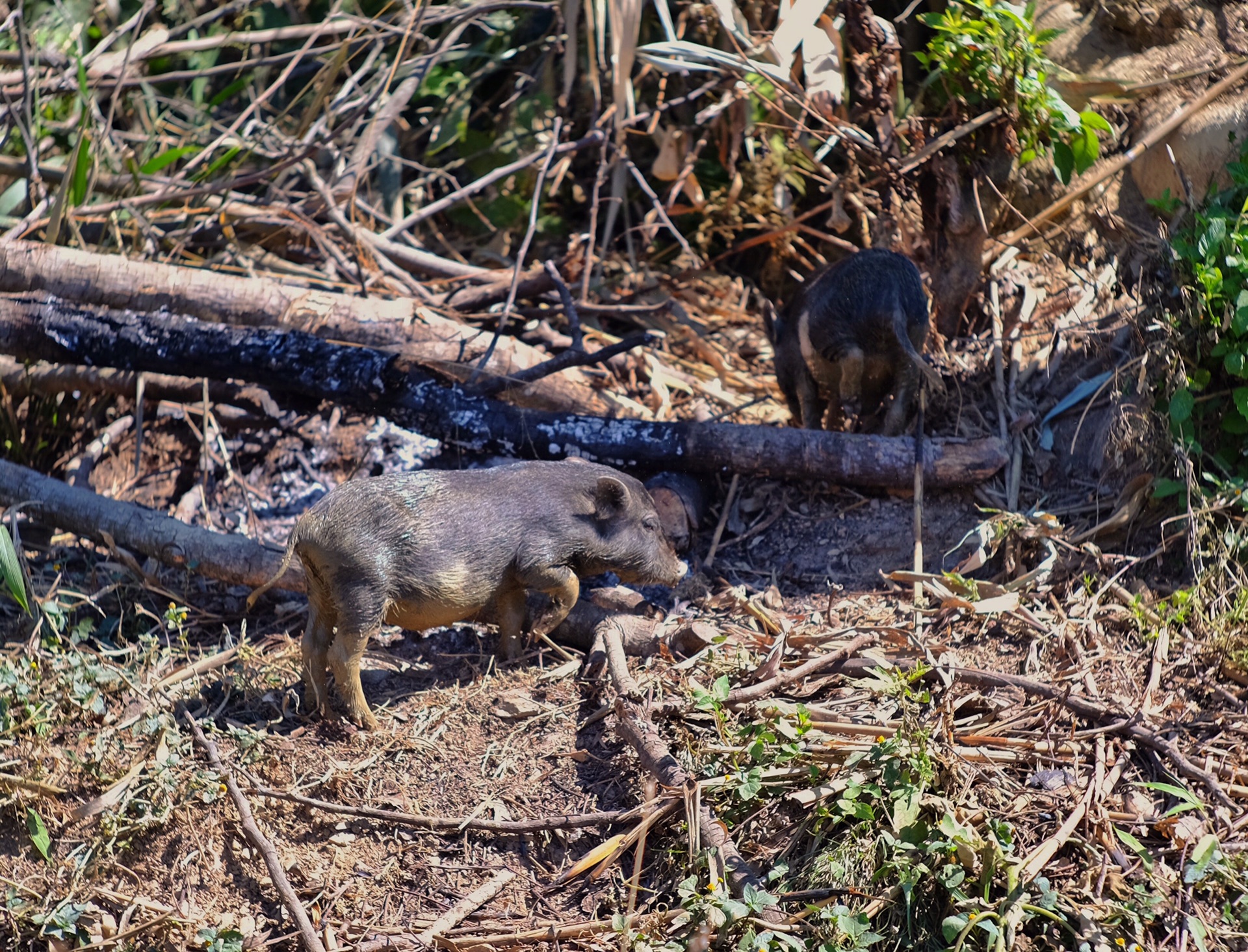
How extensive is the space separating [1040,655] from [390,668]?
8.52 feet

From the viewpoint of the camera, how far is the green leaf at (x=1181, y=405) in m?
4.69

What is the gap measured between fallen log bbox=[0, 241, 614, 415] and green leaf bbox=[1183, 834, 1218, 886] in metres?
3.61

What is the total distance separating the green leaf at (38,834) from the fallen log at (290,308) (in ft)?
8.10

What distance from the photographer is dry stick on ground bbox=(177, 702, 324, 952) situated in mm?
3408

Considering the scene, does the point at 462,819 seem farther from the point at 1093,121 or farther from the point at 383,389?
the point at 1093,121

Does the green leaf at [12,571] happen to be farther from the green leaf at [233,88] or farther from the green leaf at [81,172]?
the green leaf at [233,88]

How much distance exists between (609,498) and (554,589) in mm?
469

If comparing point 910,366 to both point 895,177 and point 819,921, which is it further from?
point 819,921

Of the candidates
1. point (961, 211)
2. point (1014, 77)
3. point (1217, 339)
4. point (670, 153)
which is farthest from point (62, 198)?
point (1217, 339)

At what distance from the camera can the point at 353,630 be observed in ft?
13.1

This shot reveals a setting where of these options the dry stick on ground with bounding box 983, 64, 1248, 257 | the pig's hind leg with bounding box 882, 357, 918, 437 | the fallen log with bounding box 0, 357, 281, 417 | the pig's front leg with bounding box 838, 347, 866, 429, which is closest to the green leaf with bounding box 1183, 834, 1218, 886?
the pig's hind leg with bounding box 882, 357, 918, 437

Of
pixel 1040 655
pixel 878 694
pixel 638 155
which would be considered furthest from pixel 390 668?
pixel 638 155

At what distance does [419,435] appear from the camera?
19.4ft

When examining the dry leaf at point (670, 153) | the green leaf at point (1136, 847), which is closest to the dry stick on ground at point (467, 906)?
the green leaf at point (1136, 847)
